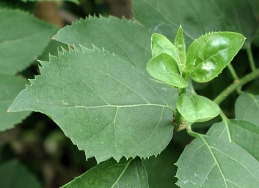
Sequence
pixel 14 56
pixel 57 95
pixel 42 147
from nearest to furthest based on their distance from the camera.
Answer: pixel 57 95 → pixel 14 56 → pixel 42 147

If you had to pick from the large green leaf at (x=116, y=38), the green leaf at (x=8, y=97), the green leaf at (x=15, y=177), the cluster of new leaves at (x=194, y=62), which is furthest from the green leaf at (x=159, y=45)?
the green leaf at (x=15, y=177)

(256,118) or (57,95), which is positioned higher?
(57,95)

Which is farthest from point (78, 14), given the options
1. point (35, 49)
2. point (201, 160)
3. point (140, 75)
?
point (201, 160)

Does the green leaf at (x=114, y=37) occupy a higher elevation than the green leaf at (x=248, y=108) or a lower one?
higher

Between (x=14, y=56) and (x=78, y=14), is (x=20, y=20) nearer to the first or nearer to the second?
(x=14, y=56)

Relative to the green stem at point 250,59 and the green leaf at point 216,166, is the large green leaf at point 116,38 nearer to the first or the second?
the green leaf at point 216,166

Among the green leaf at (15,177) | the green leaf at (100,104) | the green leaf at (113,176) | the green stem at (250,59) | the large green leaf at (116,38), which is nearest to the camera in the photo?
the green leaf at (100,104)

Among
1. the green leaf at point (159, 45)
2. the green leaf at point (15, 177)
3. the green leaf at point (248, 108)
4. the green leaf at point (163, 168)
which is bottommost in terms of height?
the green leaf at point (15, 177)
